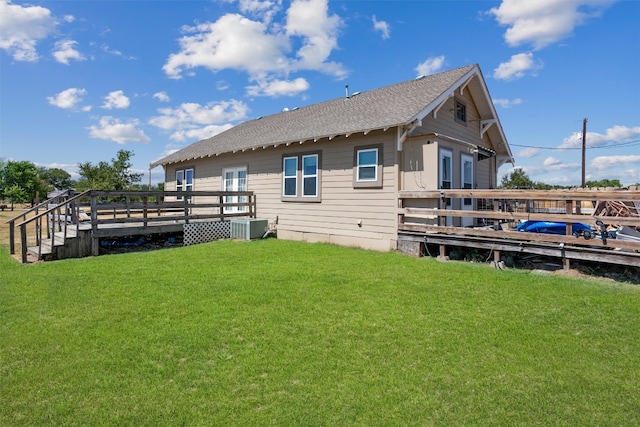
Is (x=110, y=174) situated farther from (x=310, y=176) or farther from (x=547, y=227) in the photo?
(x=547, y=227)

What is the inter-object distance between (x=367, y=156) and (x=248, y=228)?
437 cm

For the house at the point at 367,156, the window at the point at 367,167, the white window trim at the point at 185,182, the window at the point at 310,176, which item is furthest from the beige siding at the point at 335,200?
the white window trim at the point at 185,182

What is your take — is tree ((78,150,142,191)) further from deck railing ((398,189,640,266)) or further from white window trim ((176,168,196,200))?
deck railing ((398,189,640,266))

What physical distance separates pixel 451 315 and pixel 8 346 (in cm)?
474

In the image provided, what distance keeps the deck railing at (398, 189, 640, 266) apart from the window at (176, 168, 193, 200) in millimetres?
11314

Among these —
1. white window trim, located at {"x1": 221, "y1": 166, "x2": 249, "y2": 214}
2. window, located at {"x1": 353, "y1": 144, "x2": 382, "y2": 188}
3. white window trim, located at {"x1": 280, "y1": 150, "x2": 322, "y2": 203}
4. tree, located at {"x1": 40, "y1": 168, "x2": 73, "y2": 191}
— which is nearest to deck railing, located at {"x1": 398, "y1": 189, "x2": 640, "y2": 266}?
window, located at {"x1": 353, "y1": 144, "x2": 382, "y2": 188}

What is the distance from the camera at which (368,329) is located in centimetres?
393

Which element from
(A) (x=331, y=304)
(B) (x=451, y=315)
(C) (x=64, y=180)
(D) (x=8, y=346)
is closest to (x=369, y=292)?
(A) (x=331, y=304)

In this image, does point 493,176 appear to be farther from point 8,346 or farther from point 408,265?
point 8,346

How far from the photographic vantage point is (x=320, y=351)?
11.1 ft

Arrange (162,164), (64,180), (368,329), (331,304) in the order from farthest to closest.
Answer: (64,180)
(162,164)
(331,304)
(368,329)

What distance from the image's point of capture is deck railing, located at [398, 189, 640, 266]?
604 cm

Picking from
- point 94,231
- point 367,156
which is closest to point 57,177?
point 94,231

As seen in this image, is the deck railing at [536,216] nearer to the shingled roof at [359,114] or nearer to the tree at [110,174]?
the shingled roof at [359,114]
